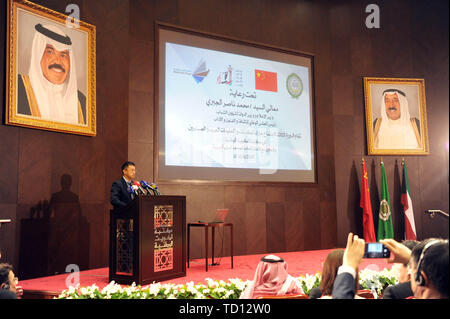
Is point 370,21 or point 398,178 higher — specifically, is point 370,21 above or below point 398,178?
above

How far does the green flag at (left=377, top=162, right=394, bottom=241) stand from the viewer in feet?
24.8

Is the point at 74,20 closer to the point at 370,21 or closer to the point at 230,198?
the point at 230,198

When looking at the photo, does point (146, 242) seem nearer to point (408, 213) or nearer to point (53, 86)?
point (53, 86)

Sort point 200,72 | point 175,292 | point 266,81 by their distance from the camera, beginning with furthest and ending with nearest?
point 266,81, point 200,72, point 175,292

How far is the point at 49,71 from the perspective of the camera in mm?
5227

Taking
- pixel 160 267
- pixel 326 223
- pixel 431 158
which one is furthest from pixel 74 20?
pixel 431 158

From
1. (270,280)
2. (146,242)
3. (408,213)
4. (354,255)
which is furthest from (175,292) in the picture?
(408,213)

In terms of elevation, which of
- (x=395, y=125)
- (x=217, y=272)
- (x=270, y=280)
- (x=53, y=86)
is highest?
(x=53, y=86)

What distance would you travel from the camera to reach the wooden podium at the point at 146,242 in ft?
13.9

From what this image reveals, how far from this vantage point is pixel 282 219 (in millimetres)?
7320

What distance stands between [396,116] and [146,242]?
576cm

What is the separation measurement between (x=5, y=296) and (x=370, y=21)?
8189 mm

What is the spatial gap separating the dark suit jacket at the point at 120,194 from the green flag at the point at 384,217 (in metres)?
4.79

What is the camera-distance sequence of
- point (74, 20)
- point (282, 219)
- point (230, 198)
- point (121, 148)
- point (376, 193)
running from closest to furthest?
point (74, 20) < point (121, 148) < point (230, 198) < point (282, 219) < point (376, 193)
